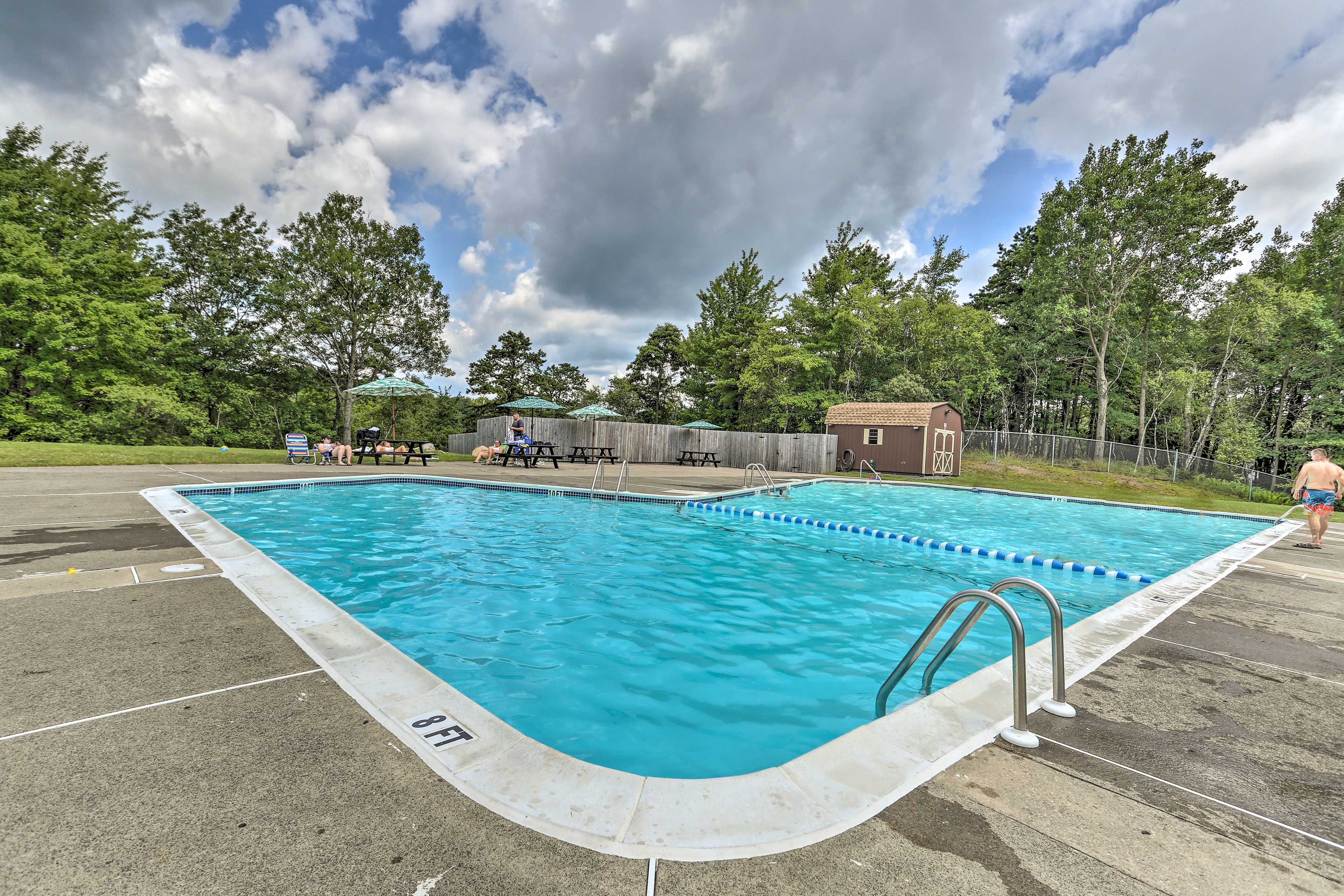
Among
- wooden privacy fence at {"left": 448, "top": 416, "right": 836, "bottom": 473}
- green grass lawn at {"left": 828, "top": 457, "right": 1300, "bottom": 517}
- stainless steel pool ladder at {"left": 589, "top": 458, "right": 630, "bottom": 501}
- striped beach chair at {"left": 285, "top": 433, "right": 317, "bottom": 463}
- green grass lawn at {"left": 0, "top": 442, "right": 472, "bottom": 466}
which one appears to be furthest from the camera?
wooden privacy fence at {"left": 448, "top": 416, "right": 836, "bottom": 473}

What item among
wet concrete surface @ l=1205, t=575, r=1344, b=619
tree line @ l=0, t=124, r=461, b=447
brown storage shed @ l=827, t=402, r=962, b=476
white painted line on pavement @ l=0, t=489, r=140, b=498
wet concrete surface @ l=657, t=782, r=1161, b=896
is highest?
tree line @ l=0, t=124, r=461, b=447

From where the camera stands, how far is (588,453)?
22094 mm

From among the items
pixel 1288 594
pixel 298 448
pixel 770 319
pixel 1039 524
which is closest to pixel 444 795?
pixel 1288 594

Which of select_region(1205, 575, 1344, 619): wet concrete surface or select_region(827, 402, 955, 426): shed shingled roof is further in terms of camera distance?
select_region(827, 402, 955, 426): shed shingled roof

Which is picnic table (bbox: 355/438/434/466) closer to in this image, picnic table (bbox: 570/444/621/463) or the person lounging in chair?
the person lounging in chair

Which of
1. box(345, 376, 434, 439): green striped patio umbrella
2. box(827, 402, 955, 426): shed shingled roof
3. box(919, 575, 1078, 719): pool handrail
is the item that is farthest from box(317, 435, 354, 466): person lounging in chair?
box(827, 402, 955, 426): shed shingled roof

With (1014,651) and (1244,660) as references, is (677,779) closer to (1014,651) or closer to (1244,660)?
(1014,651)

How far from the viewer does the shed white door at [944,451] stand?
21.2 metres

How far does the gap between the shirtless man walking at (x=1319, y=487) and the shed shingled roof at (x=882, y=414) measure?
42.4ft

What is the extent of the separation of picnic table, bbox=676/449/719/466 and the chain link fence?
42.7 ft

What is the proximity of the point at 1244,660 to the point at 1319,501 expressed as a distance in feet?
26.7

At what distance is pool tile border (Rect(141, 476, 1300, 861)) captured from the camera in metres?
1.43

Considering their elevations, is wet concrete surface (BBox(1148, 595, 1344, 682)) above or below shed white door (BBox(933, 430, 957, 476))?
Answer: below

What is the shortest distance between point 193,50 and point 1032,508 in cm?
2484
